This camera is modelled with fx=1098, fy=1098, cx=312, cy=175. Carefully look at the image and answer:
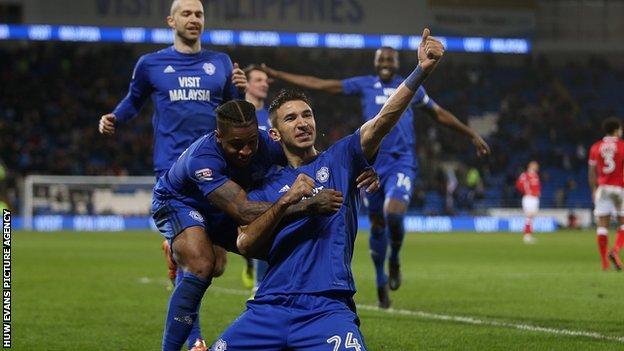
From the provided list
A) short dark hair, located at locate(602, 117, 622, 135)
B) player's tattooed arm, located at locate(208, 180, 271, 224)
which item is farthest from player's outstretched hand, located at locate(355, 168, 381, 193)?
short dark hair, located at locate(602, 117, 622, 135)

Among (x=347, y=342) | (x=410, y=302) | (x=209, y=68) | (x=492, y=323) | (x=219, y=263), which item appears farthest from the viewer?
(x=410, y=302)

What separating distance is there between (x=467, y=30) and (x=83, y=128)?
46.4ft

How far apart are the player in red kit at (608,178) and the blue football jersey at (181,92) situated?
11.3 meters

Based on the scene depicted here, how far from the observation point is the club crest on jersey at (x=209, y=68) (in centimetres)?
808

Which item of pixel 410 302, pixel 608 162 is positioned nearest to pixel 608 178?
pixel 608 162

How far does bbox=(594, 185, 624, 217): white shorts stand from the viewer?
1853 cm

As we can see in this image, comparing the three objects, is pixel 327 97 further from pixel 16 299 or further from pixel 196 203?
pixel 196 203

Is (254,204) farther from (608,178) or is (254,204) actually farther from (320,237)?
(608,178)

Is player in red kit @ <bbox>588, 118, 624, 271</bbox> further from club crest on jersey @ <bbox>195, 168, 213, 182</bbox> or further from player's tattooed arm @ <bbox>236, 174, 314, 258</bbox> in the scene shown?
player's tattooed arm @ <bbox>236, 174, 314, 258</bbox>

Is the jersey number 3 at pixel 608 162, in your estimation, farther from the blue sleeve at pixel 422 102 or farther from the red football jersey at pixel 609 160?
the blue sleeve at pixel 422 102

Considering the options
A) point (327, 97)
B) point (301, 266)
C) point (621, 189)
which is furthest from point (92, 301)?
point (327, 97)

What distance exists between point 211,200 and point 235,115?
18.9 inches

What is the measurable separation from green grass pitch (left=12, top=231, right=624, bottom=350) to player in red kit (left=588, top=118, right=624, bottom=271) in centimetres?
78

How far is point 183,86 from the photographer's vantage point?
316 inches
